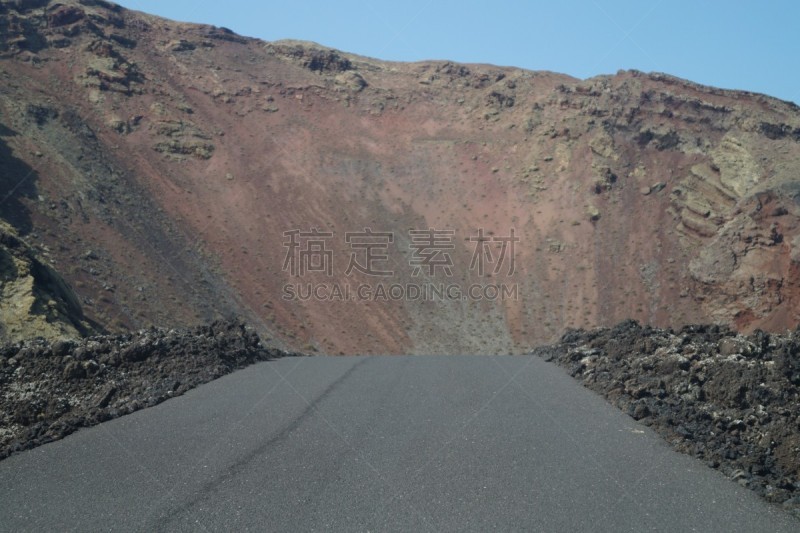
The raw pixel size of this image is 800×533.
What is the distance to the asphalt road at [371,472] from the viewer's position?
580 cm

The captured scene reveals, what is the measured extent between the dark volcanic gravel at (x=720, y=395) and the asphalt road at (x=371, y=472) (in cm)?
29

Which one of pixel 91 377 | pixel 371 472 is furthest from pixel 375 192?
pixel 371 472

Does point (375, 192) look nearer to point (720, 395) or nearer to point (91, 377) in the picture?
point (91, 377)

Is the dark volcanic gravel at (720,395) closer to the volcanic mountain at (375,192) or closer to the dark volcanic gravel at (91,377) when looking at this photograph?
the dark volcanic gravel at (91,377)

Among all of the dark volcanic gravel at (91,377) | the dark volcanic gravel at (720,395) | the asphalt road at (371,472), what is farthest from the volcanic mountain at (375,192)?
the dark volcanic gravel at (720,395)

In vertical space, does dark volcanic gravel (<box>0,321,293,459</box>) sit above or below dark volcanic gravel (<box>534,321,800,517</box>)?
below

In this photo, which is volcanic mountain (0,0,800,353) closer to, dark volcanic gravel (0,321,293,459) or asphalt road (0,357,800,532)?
dark volcanic gravel (0,321,293,459)

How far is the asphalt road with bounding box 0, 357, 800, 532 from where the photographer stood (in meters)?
5.80

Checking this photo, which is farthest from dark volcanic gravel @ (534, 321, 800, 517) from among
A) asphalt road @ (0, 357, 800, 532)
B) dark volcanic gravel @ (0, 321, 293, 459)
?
dark volcanic gravel @ (0, 321, 293, 459)

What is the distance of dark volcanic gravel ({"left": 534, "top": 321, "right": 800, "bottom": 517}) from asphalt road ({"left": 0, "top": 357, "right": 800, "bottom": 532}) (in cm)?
29

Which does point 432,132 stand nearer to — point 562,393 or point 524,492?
point 562,393

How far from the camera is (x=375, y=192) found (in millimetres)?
48562

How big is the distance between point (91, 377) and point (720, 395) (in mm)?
9392

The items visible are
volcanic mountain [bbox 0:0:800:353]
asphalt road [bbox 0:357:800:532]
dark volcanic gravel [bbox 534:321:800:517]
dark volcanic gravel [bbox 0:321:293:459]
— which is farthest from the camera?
volcanic mountain [bbox 0:0:800:353]
